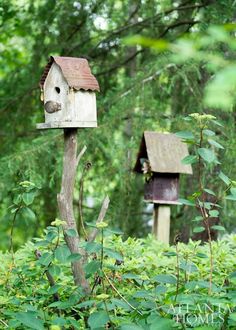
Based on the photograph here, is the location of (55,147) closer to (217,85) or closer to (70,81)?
(70,81)

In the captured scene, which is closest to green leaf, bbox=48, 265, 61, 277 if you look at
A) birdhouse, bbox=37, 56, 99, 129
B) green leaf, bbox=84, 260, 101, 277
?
green leaf, bbox=84, 260, 101, 277

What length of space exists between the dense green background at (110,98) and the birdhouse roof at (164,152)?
0.72 m

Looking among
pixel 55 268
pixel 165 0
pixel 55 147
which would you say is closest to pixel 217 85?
pixel 55 268

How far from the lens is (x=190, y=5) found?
20.8ft

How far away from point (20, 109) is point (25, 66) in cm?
64

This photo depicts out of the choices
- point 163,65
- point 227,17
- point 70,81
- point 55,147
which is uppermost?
point 227,17

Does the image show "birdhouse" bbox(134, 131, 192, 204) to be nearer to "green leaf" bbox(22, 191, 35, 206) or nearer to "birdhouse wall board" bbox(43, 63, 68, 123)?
"birdhouse wall board" bbox(43, 63, 68, 123)

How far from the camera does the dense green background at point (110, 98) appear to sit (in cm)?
546

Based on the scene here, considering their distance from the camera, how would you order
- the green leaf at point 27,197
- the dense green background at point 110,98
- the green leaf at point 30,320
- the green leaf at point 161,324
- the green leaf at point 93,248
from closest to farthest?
the green leaf at point 161,324 → the green leaf at point 30,320 → the green leaf at point 93,248 → the green leaf at point 27,197 → the dense green background at point 110,98

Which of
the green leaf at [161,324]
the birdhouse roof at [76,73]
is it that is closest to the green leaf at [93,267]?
the green leaf at [161,324]

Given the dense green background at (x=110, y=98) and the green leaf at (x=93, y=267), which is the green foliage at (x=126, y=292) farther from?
the dense green background at (x=110, y=98)

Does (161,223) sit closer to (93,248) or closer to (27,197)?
(27,197)

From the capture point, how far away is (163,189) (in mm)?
4594

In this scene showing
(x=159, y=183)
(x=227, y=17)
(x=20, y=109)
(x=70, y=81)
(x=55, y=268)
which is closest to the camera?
(x=55, y=268)
